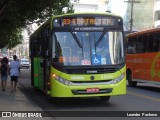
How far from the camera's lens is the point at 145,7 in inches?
3162

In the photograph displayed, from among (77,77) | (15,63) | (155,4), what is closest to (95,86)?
(77,77)

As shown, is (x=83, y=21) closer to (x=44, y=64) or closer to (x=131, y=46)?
(x=44, y=64)

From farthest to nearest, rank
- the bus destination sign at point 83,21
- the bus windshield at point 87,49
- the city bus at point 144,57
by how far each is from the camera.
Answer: the city bus at point 144,57, the bus destination sign at point 83,21, the bus windshield at point 87,49

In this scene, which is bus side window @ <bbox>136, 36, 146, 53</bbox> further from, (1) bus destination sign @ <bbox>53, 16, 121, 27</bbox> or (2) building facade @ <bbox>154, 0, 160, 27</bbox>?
(2) building facade @ <bbox>154, 0, 160, 27</bbox>

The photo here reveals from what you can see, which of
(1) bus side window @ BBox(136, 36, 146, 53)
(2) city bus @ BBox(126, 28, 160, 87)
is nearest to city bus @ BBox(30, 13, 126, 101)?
(2) city bus @ BBox(126, 28, 160, 87)

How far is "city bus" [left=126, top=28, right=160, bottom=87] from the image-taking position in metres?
20.7

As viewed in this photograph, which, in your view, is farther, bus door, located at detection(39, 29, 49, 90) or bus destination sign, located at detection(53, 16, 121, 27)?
bus door, located at detection(39, 29, 49, 90)

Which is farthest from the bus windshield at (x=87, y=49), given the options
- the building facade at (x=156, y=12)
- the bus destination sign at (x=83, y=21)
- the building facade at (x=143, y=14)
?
the building facade at (x=143, y=14)

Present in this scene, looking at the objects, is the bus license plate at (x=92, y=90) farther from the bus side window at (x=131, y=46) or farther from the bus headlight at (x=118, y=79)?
the bus side window at (x=131, y=46)

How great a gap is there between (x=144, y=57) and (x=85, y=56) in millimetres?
9058

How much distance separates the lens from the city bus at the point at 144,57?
2071 centimetres

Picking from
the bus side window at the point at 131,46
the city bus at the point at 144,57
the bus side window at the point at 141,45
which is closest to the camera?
the city bus at the point at 144,57

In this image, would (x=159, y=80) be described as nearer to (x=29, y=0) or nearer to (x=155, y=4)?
(x=29, y=0)

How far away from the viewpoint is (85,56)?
1377 centimetres
